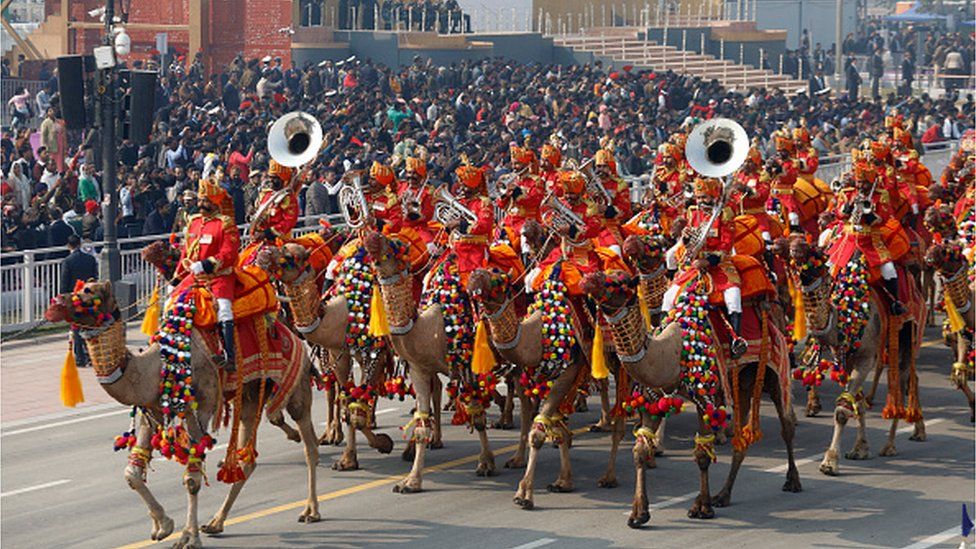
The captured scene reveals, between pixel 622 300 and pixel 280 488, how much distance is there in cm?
457

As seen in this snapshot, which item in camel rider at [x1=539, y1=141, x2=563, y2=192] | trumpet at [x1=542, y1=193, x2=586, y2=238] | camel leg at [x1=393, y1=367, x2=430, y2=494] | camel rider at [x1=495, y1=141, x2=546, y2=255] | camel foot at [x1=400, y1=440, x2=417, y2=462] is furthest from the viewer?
camel rider at [x1=539, y1=141, x2=563, y2=192]

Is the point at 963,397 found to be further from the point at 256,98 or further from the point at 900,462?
the point at 256,98

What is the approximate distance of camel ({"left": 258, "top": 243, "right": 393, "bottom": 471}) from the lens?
1916cm

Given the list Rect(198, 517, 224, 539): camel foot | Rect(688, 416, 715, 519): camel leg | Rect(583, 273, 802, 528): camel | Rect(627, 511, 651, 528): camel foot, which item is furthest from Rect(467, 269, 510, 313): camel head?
Rect(198, 517, 224, 539): camel foot

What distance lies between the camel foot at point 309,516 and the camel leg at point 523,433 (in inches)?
101

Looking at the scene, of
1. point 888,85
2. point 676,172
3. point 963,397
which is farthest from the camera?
point 888,85

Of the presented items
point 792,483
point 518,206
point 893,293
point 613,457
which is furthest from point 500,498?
point 893,293

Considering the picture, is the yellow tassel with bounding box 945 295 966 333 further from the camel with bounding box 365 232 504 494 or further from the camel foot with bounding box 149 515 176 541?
the camel foot with bounding box 149 515 176 541

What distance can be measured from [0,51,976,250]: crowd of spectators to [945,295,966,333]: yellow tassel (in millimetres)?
7482

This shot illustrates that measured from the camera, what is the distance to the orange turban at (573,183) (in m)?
21.2

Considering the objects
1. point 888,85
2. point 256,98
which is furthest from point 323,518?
point 888,85

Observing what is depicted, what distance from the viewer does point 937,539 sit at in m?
18.2

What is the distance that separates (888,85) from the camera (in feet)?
246

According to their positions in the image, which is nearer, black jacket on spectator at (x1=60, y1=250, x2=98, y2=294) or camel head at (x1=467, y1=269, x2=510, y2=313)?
camel head at (x1=467, y1=269, x2=510, y2=313)
